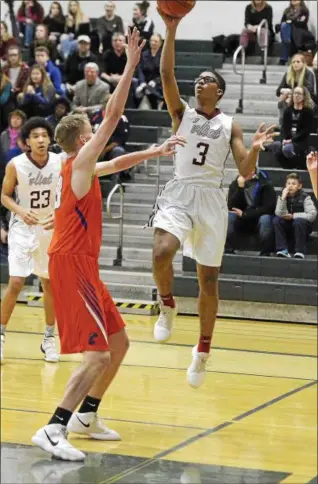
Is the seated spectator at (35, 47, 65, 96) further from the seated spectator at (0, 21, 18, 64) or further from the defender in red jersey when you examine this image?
the defender in red jersey

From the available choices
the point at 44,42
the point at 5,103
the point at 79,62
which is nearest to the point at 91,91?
the point at 5,103

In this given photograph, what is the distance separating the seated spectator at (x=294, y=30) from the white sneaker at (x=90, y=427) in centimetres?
572

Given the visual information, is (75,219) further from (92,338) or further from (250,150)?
(250,150)

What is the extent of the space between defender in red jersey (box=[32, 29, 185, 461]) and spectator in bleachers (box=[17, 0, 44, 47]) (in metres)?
11.8

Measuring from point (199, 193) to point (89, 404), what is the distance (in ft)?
5.73

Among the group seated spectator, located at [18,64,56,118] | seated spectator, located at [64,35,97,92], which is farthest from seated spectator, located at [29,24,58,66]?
seated spectator, located at [18,64,56,118]

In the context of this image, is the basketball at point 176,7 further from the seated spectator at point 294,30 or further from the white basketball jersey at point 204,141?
the seated spectator at point 294,30

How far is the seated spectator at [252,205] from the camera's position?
33.2 feet

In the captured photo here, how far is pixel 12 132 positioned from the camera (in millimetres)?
13477

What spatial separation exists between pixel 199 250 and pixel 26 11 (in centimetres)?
1200

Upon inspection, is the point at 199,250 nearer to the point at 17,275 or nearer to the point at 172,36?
the point at 172,36

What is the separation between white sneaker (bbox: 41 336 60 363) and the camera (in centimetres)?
1254

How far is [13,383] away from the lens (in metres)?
11.5

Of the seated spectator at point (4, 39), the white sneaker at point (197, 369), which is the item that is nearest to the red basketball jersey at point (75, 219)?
the white sneaker at point (197, 369)
